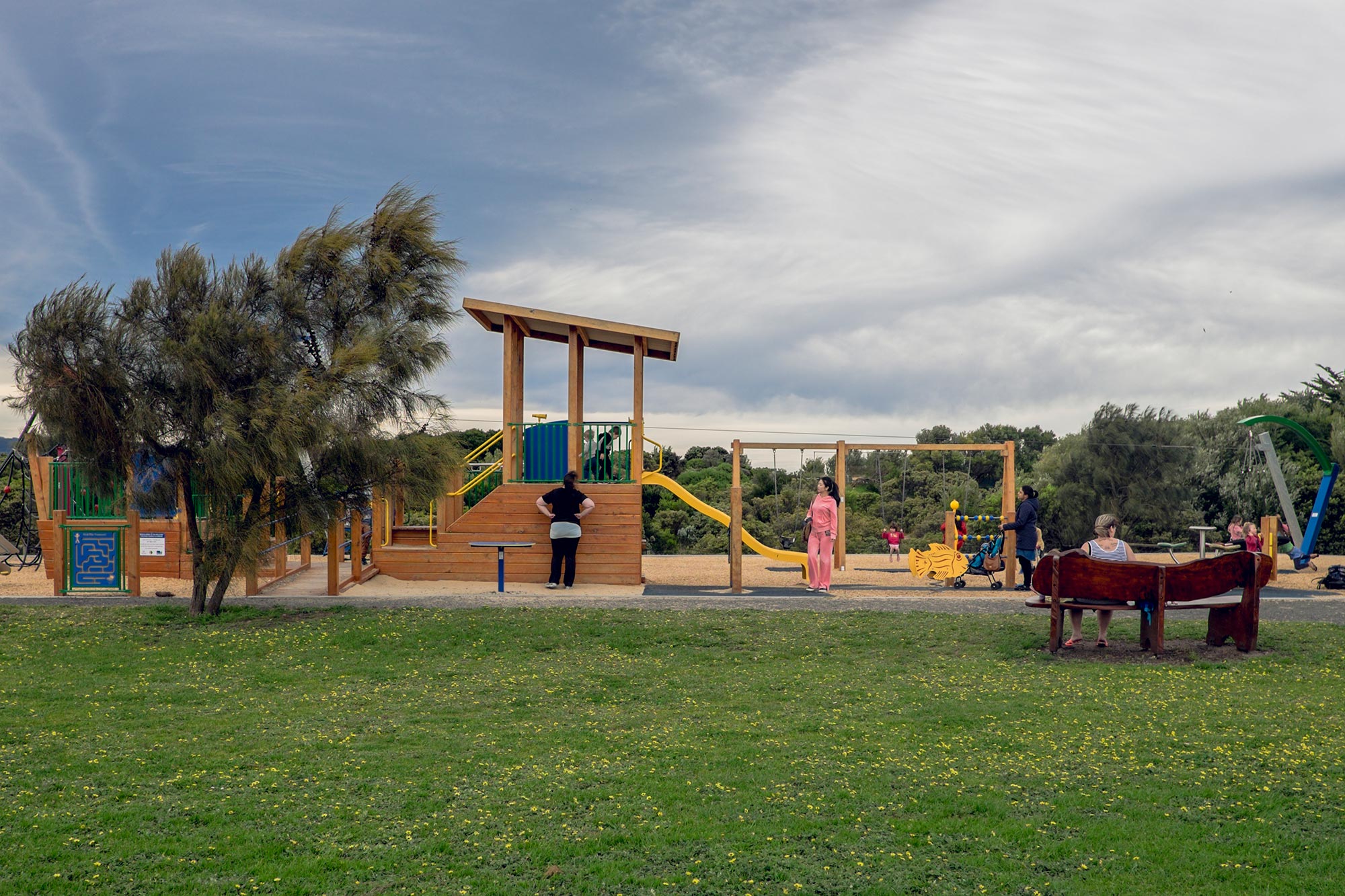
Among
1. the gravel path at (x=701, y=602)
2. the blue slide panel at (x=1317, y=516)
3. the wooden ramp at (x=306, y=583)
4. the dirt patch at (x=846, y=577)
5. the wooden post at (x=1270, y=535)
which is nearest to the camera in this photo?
the gravel path at (x=701, y=602)

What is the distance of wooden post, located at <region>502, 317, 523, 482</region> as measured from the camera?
18438 mm

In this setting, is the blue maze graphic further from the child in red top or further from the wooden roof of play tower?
the child in red top

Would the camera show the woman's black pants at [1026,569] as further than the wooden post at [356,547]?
Yes

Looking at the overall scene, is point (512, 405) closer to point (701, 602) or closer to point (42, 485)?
point (701, 602)

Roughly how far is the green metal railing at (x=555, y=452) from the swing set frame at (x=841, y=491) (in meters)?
2.00

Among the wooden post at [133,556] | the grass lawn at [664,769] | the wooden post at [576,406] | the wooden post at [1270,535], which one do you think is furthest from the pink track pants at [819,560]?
the wooden post at [133,556]

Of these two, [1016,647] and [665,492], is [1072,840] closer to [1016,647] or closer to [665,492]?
[1016,647]

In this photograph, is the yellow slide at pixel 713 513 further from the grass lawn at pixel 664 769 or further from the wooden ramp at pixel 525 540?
the grass lawn at pixel 664 769

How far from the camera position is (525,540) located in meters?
18.0

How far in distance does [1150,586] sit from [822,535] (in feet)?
24.0

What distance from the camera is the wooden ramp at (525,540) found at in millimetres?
17922

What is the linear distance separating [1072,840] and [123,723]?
6.06 meters

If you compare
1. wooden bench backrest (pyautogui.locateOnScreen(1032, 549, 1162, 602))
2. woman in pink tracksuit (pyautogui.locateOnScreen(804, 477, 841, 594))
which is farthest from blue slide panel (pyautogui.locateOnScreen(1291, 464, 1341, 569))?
wooden bench backrest (pyautogui.locateOnScreen(1032, 549, 1162, 602))

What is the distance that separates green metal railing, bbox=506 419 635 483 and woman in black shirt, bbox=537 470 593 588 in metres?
1.19
